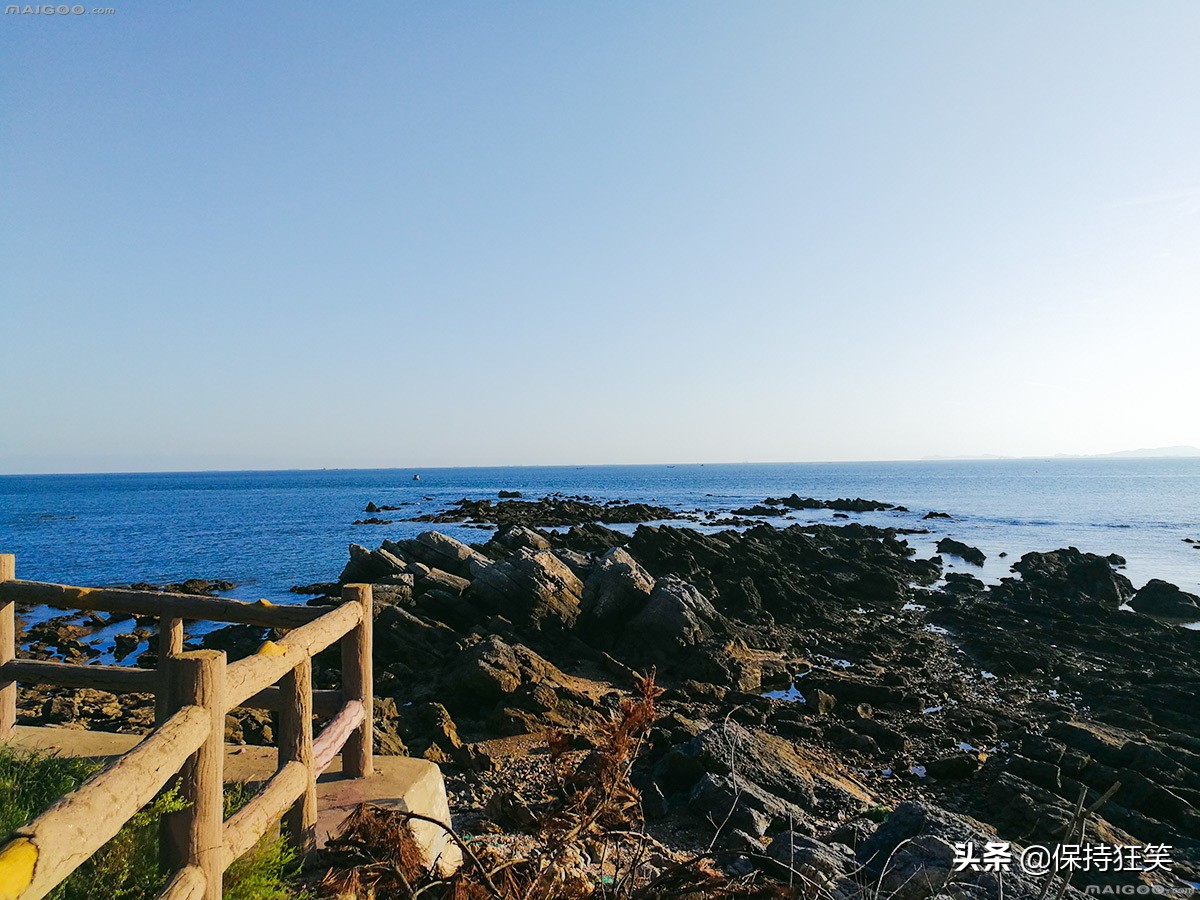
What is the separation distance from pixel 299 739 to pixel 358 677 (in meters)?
0.85

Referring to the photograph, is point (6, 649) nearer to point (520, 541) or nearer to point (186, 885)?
point (186, 885)

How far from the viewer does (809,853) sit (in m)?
5.70

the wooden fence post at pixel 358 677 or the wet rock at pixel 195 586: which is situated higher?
the wooden fence post at pixel 358 677

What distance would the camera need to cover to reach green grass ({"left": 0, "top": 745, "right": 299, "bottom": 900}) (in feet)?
9.69

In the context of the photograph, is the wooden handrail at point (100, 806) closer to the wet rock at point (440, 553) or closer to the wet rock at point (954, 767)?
the wet rock at point (954, 767)

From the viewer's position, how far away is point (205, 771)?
8.97 feet

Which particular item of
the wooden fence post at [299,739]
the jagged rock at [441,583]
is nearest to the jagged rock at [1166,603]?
the jagged rock at [441,583]

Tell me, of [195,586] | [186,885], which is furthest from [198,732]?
[195,586]

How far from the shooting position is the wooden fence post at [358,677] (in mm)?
4551

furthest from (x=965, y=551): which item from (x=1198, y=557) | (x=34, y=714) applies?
(x=34, y=714)

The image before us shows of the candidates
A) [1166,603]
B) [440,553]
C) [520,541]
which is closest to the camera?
[440,553]

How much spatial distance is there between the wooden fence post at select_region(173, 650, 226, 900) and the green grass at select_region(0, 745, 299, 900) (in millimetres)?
77

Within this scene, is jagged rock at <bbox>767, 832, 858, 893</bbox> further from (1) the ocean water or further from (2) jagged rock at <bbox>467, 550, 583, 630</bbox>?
(1) the ocean water

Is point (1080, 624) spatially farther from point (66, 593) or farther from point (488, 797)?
point (66, 593)
